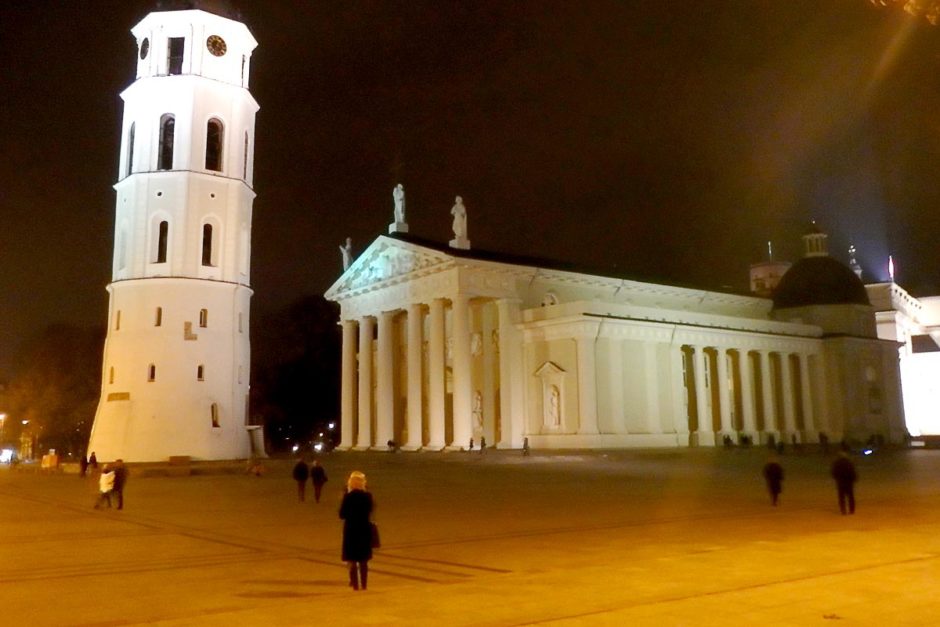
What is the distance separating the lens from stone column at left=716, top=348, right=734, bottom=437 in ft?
175

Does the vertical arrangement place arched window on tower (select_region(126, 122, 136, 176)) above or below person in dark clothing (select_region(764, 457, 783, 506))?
above

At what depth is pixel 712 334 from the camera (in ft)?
175

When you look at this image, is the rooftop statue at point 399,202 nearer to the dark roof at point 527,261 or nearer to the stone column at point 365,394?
the dark roof at point 527,261

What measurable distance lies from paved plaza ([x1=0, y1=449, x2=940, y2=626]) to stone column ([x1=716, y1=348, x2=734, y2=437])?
2961cm

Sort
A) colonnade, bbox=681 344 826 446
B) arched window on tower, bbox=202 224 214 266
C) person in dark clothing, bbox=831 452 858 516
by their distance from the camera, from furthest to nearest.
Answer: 1. colonnade, bbox=681 344 826 446
2. arched window on tower, bbox=202 224 214 266
3. person in dark clothing, bbox=831 452 858 516

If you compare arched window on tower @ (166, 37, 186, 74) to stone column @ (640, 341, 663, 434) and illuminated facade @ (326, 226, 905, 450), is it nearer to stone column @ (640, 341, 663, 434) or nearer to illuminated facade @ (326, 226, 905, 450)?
illuminated facade @ (326, 226, 905, 450)

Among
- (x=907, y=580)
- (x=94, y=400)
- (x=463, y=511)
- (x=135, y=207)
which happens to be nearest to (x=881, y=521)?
(x=907, y=580)

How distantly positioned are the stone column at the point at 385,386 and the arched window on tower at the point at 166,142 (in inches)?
701

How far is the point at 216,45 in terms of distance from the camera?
40.1 meters

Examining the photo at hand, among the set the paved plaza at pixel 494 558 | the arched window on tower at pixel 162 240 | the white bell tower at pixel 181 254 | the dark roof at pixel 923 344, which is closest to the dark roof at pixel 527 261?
the white bell tower at pixel 181 254

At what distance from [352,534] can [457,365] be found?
36.7 meters

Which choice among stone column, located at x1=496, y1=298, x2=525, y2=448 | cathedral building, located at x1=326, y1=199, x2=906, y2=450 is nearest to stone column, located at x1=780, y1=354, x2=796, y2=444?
cathedral building, located at x1=326, y1=199, x2=906, y2=450

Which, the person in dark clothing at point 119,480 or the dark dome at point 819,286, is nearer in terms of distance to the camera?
the person in dark clothing at point 119,480

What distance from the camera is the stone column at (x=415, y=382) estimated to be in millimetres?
48719
